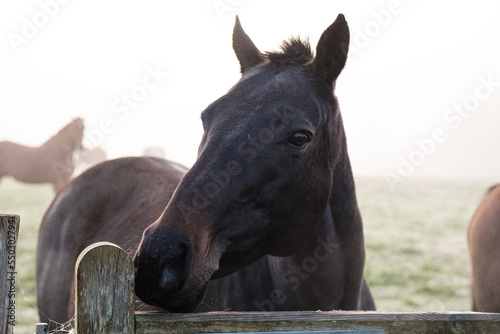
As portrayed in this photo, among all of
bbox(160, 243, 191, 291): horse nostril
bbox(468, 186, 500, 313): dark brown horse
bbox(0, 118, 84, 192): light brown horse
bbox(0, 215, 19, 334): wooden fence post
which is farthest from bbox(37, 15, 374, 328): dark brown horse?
bbox(0, 118, 84, 192): light brown horse

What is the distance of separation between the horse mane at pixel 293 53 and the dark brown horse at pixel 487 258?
94.2 inches

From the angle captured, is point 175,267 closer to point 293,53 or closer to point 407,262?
point 293,53

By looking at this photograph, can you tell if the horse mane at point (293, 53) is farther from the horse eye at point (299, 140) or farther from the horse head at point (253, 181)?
the horse eye at point (299, 140)

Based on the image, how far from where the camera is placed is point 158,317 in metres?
1.49

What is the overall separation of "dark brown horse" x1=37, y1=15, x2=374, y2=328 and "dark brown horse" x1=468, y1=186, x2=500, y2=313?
1.40m

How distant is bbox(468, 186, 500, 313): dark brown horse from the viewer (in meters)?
3.72

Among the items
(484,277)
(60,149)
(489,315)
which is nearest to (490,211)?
(484,277)

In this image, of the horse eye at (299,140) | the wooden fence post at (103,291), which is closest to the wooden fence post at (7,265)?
the wooden fence post at (103,291)

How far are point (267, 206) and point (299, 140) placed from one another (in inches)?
13.5

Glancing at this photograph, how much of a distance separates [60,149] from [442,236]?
10949 millimetres

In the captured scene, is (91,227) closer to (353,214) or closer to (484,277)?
(353,214)

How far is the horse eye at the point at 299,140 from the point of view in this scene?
83.2 inches

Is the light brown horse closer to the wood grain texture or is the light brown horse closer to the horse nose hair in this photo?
the horse nose hair

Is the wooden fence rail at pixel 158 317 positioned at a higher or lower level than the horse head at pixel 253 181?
lower
